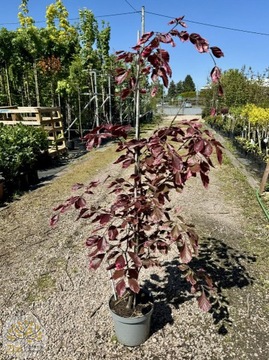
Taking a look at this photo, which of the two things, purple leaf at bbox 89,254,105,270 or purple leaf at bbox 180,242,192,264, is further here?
purple leaf at bbox 89,254,105,270

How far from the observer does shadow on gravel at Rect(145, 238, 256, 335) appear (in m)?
2.54

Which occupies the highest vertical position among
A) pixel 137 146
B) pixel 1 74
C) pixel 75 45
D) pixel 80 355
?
pixel 75 45

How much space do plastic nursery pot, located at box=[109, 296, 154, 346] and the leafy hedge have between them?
4.13m

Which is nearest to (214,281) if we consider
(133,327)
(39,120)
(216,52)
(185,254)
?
(133,327)

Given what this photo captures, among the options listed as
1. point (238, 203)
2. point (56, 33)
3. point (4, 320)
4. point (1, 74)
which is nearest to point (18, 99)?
point (1, 74)

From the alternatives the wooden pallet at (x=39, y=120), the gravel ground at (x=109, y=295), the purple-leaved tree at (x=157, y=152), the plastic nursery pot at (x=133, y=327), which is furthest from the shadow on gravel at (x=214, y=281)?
the wooden pallet at (x=39, y=120)

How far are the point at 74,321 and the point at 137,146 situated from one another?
5.72 ft

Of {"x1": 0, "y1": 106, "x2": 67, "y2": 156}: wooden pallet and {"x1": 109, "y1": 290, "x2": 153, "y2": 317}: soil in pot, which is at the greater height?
{"x1": 0, "y1": 106, "x2": 67, "y2": 156}: wooden pallet

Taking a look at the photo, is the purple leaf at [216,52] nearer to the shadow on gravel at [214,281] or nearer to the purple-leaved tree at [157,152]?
the purple-leaved tree at [157,152]

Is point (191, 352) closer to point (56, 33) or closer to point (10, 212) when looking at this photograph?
point (10, 212)

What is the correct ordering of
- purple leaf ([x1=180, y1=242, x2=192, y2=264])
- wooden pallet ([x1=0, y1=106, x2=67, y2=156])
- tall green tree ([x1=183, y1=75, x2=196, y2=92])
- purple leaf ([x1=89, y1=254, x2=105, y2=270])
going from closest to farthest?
purple leaf ([x1=180, y1=242, x2=192, y2=264]) < purple leaf ([x1=89, y1=254, x2=105, y2=270]) < wooden pallet ([x1=0, y1=106, x2=67, y2=156]) < tall green tree ([x1=183, y1=75, x2=196, y2=92])

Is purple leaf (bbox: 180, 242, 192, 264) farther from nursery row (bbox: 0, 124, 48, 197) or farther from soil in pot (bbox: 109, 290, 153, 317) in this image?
nursery row (bbox: 0, 124, 48, 197)

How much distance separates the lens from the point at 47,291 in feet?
9.45

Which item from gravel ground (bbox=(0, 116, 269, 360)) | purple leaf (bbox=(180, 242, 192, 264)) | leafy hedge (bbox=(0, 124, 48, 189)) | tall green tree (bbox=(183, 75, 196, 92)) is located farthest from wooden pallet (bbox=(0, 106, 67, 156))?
tall green tree (bbox=(183, 75, 196, 92))
